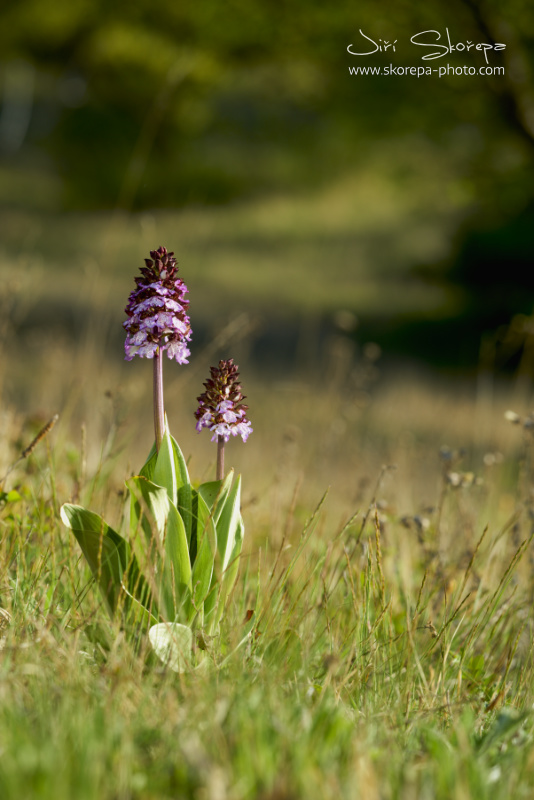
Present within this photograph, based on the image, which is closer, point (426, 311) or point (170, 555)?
point (170, 555)

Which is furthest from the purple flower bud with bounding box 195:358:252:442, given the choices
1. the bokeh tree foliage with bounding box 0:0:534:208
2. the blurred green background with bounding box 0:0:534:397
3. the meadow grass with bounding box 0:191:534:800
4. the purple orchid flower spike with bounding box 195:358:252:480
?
the bokeh tree foliage with bounding box 0:0:534:208

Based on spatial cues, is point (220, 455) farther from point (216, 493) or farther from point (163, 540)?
point (163, 540)

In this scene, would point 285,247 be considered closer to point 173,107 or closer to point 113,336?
point 173,107

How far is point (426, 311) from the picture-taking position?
54.2 feet

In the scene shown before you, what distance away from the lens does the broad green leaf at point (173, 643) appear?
1226 mm

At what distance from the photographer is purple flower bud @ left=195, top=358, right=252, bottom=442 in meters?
1.32

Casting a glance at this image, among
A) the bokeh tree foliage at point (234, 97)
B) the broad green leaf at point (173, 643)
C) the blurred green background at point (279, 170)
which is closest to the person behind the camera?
the broad green leaf at point (173, 643)

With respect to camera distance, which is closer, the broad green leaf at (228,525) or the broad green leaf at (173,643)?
the broad green leaf at (173,643)

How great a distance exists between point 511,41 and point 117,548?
7575 millimetres

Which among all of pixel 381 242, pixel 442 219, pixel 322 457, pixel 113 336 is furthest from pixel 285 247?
pixel 322 457

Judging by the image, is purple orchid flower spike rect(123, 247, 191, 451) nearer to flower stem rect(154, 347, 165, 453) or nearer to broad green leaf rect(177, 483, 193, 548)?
flower stem rect(154, 347, 165, 453)

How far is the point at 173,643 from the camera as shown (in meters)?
1.26

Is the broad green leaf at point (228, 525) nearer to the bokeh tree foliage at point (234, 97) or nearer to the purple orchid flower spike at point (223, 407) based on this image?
the purple orchid flower spike at point (223, 407)

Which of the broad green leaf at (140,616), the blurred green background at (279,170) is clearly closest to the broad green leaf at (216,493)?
the broad green leaf at (140,616)
